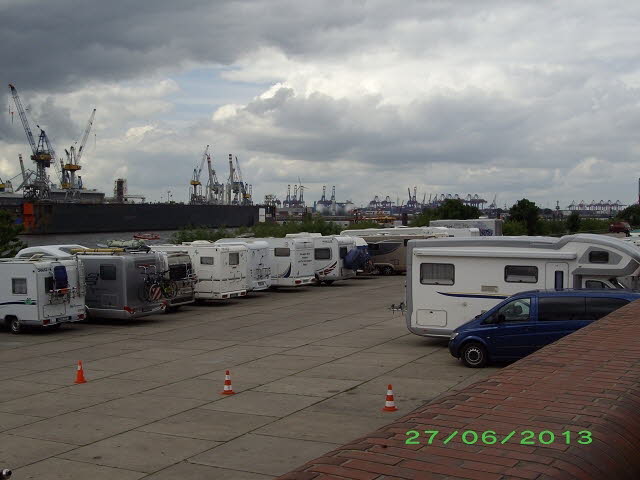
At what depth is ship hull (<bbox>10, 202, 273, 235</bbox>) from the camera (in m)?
100

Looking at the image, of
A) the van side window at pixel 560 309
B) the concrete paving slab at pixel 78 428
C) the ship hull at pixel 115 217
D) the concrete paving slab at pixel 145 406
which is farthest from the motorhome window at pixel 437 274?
the ship hull at pixel 115 217

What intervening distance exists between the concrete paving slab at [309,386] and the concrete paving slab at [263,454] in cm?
298

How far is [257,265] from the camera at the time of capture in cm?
3181

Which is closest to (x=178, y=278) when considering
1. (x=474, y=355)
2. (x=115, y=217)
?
(x=474, y=355)

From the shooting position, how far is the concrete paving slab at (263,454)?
30.9 feet

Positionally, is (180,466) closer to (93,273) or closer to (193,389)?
(193,389)

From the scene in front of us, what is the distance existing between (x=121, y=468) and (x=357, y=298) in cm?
2182

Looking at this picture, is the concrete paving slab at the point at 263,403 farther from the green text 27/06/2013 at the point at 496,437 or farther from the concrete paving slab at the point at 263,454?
the green text 27/06/2013 at the point at 496,437

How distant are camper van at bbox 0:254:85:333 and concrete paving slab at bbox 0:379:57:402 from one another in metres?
7.14

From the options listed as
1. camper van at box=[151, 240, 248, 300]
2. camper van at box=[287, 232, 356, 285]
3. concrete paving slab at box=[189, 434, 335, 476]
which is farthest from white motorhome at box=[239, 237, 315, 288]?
concrete paving slab at box=[189, 434, 335, 476]

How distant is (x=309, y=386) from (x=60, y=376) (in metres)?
5.81

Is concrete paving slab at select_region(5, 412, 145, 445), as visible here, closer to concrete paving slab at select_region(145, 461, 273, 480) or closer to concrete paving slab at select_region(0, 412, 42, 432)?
concrete paving slab at select_region(0, 412, 42, 432)

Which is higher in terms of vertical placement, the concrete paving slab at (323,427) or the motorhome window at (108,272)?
the motorhome window at (108,272)

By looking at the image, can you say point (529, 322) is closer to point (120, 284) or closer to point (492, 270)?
point (492, 270)
